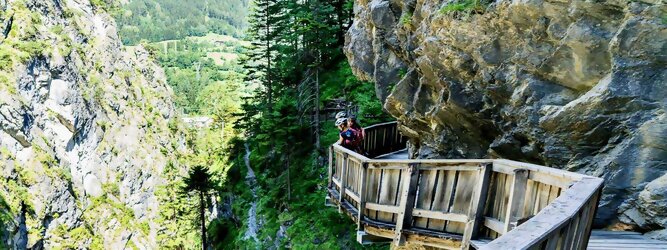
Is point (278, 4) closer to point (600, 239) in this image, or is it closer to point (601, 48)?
point (601, 48)

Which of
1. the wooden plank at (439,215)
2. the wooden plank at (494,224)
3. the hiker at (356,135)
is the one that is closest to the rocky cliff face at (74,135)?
the hiker at (356,135)

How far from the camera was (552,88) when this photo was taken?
25.4 feet

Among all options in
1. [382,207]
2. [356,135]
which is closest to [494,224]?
[382,207]

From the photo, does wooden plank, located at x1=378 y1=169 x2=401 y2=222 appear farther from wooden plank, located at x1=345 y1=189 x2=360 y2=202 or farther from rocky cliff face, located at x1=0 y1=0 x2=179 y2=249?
rocky cliff face, located at x1=0 y1=0 x2=179 y2=249

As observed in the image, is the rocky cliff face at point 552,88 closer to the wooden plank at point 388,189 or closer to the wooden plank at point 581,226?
the wooden plank at point 581,226

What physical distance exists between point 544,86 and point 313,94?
20921 millimetres

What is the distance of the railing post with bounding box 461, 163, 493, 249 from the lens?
A: 5.94 meters

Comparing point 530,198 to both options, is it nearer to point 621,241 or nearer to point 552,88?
point 621,241

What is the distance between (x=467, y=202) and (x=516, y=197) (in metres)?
1.09

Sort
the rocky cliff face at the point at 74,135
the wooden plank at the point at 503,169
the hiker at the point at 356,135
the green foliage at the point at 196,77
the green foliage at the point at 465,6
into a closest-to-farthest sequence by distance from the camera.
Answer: the wooden plank at the point at 503,169, the green foliage at the point at 465,6, the hiker at the point at 356,135, the rocky cliff face at the point at 74,135, the green foliage at the point at 196,77

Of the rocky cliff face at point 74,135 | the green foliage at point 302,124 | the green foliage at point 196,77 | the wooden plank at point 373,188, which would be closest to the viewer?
the wooden plank at point 373,188

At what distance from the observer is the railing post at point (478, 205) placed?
594 centimetres

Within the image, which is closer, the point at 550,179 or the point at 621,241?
the point at 550,179

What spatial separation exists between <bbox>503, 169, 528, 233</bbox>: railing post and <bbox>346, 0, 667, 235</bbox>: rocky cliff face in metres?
1.34
